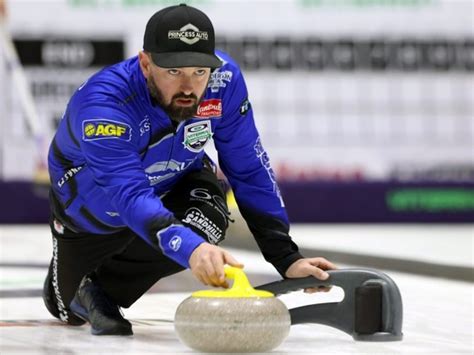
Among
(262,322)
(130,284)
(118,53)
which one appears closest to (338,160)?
(118,53)

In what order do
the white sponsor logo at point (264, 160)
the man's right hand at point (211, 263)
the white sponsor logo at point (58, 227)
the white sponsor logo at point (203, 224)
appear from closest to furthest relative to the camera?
the man's right hand at point (211, 263), the white sponsor logo at point (203, 224), the white sponsor logo at point (264, 160), the white sponsor logo at point (58, 227)

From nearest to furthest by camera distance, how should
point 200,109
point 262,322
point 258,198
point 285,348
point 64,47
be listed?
point 262,322 < point 285,348 < point 200,109 < point 258,198 < point 64,47

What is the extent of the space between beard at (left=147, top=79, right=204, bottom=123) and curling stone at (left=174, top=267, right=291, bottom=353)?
2.22 ft

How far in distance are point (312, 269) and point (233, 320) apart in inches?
26.0

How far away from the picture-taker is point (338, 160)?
17.2 m

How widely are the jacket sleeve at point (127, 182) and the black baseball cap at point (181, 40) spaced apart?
10.9 inches

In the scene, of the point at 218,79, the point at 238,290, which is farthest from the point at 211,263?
the point at 218,79

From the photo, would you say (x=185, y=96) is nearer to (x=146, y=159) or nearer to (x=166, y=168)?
(x=146, y=159)

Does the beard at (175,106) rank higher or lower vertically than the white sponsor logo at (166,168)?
higher

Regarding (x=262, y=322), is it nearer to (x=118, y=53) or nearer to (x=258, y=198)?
(x=258, y=198)

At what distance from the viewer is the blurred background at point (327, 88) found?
53.9 ft

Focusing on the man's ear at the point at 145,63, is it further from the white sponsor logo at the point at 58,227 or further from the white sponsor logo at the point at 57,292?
the white sponsor logo at the point at 57,292

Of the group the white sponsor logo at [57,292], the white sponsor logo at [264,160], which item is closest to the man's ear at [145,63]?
the white sponsor logo at [264,160]

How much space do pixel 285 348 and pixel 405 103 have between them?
543 inches
